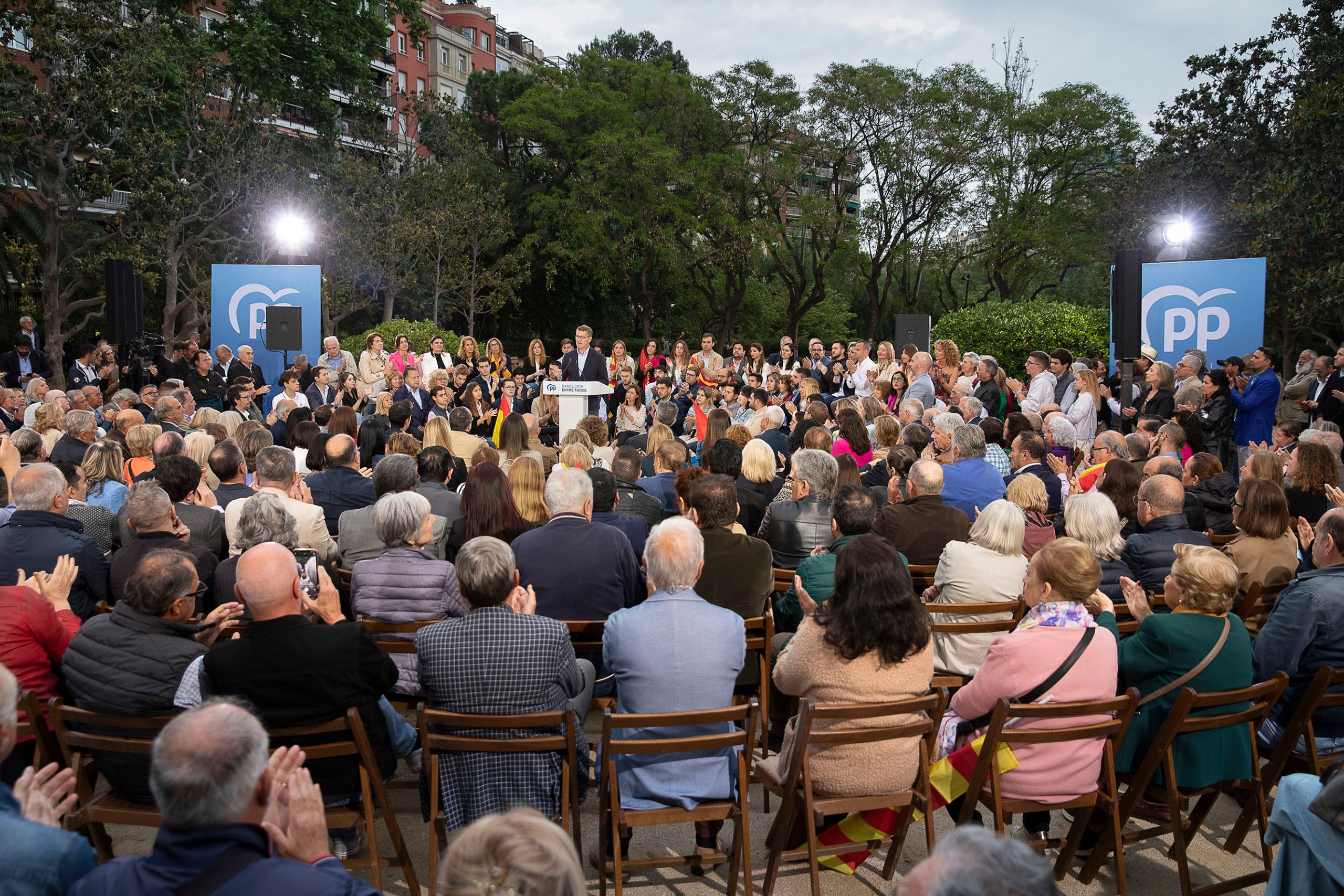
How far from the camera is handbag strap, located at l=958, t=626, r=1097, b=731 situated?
3025mm

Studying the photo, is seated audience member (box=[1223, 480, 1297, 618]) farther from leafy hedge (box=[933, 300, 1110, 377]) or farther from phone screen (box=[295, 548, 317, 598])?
leafy hedge (box=[933, 300, 1110, 377])

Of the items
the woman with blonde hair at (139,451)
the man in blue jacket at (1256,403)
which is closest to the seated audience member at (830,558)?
the woman with blonde hair at (139,451)

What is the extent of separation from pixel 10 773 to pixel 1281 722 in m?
4.62

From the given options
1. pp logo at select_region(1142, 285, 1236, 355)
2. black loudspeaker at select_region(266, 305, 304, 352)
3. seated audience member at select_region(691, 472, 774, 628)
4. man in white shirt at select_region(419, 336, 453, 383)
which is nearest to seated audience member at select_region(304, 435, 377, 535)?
seated audience member at select_region(691, 472, 774, 628)

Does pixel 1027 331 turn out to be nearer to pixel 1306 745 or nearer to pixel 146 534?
pixel 1306 745

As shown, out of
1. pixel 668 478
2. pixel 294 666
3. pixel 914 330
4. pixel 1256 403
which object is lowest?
pixel 294 666

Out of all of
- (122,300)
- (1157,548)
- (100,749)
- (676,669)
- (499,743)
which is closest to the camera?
(100,749)

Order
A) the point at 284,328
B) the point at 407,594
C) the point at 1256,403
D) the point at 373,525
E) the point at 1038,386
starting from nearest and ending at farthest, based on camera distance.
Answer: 1. the point at 407,594
2. the point at 373,525
3. the point at 1256,403
4. the point at 1038,386
5. the point at 284,328

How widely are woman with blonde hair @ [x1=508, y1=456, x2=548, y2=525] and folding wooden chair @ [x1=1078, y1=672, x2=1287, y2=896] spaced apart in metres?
2.90

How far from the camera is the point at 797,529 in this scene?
467cm

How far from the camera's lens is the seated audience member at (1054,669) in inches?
119

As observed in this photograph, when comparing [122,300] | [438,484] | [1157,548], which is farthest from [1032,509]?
[122,300]

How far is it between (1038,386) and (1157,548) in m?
5.52

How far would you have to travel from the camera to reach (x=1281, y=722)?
350 centimetres
